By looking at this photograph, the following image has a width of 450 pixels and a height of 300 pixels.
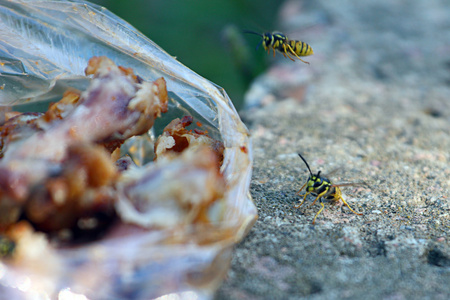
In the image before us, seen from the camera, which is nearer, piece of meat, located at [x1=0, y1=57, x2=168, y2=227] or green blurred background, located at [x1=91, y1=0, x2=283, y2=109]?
piece of meat, located at [x1=0, y1=57, x2=168, y2=227]

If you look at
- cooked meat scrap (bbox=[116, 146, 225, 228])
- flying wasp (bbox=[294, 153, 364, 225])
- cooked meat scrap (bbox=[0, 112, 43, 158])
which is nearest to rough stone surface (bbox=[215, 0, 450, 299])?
flying wasp (bbox=[294, 153, 364, 225])

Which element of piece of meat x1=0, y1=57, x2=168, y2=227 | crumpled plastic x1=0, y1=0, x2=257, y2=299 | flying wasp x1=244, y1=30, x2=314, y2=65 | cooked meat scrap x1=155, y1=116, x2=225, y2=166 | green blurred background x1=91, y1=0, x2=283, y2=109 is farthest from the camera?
green blurred background x1=91, y1=0, x2=283, y2=109

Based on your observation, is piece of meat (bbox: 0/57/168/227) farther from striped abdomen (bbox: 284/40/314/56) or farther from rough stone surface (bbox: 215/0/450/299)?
striped abdomen (bbox: 284/40/314/56)

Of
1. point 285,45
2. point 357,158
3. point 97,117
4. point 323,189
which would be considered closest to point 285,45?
point 285,45

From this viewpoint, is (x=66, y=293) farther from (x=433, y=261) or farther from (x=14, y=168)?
(x=433, y=261)

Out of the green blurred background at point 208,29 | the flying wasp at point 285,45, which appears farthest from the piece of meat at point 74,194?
the green blurred background at point 208,29

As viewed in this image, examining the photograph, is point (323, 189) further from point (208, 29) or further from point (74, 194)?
point (208, 29)

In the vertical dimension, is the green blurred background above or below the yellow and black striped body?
below

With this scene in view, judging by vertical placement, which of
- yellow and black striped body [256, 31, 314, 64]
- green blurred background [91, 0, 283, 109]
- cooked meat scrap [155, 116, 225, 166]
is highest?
yellow and black striped body [256, 31, 314, 64]


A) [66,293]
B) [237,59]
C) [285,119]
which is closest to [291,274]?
[66,293]
